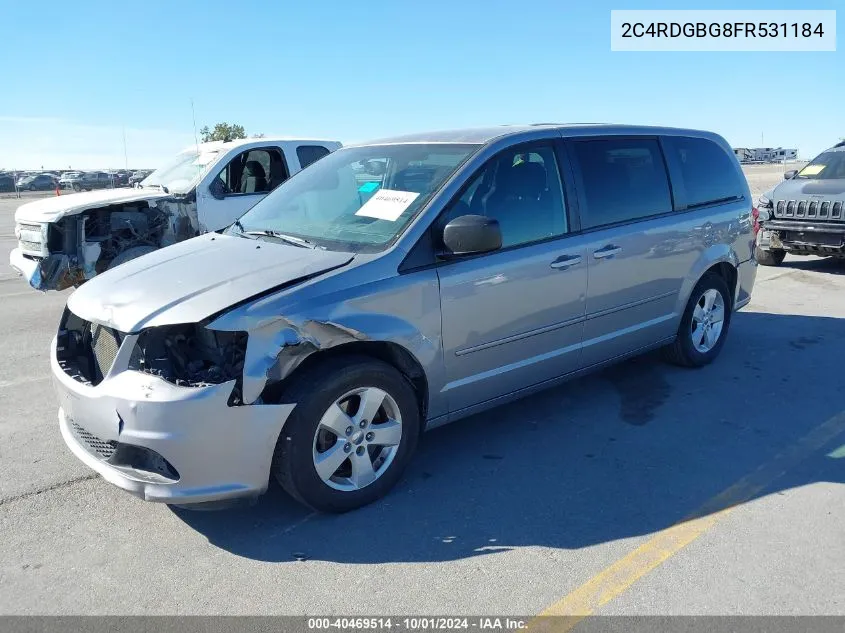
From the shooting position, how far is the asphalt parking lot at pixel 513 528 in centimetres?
287

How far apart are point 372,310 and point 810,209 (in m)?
8.48

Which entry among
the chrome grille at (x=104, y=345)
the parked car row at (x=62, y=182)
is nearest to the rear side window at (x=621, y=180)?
the chrome grille at (x=104, y=345)

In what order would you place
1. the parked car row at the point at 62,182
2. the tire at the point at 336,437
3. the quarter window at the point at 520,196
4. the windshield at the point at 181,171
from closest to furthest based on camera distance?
the tire at the point at 336,437 < the quarter window at the point at 520,196 < the windshield at the point at 181,171 < the parked car row at the point at 62,182

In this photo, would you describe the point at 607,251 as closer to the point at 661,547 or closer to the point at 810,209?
the point at 661,547

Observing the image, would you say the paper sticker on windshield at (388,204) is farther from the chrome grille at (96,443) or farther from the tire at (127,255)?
the tire at (127,255)

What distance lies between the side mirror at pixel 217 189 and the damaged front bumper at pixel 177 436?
5.77 m

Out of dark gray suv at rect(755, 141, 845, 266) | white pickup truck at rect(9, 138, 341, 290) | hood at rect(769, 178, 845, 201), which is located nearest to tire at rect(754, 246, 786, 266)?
dark gray suv at rect(755, 141, 845, 266)

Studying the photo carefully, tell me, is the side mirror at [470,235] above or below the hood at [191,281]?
above

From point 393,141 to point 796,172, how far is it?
337 inches

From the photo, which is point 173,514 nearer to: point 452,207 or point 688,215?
point 452,207

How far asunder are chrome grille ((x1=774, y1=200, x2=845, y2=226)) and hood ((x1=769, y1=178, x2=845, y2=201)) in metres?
0.08

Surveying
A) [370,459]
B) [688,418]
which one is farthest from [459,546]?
[688,418]

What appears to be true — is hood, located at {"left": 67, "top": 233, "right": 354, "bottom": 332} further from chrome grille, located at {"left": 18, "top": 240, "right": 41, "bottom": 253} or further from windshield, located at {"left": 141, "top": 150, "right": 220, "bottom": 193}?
windshield, located at {"left": 141, "top": 150, "right": 220, "bottom": 193}

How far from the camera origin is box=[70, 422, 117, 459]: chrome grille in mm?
3266
